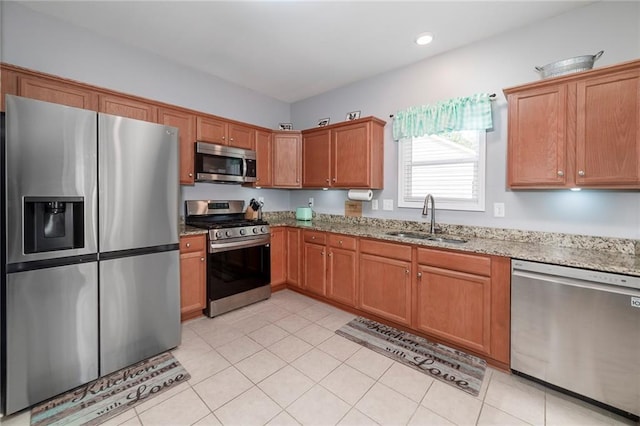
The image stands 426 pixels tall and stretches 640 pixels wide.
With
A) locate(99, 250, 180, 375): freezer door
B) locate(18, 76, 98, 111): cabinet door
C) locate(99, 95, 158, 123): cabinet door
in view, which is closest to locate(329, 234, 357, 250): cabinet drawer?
locate(99, 250, 180, 375): freezer door

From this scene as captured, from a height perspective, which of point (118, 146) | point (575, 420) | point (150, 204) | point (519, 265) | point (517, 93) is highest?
point (517, 93)

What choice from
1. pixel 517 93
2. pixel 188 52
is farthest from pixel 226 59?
pixel 517 93

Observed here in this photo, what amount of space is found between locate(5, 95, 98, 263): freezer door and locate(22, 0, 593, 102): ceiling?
48.7 inches

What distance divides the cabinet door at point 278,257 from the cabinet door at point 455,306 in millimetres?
1824

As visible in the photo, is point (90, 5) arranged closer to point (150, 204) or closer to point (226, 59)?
point (226, 59)

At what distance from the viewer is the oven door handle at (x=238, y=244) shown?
9.44 feet

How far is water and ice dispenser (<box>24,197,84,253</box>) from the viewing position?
5.37 feet

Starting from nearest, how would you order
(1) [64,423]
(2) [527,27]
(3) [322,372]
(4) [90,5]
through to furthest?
(1) [64,423] → (3) [322,372] → (4) [90,5] → (2) [527,27]

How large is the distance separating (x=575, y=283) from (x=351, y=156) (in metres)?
2.33

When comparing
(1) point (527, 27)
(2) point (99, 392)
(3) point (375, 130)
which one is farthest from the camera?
(3) point (375, 130)

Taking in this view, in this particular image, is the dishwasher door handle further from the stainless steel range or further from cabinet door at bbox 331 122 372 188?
the stainless steel range

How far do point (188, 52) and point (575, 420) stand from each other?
443 centimetres

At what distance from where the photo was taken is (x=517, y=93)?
85.3 inches

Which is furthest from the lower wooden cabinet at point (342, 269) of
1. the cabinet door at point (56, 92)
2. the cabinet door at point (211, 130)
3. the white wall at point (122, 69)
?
the cabinet door at point (56, 92)
